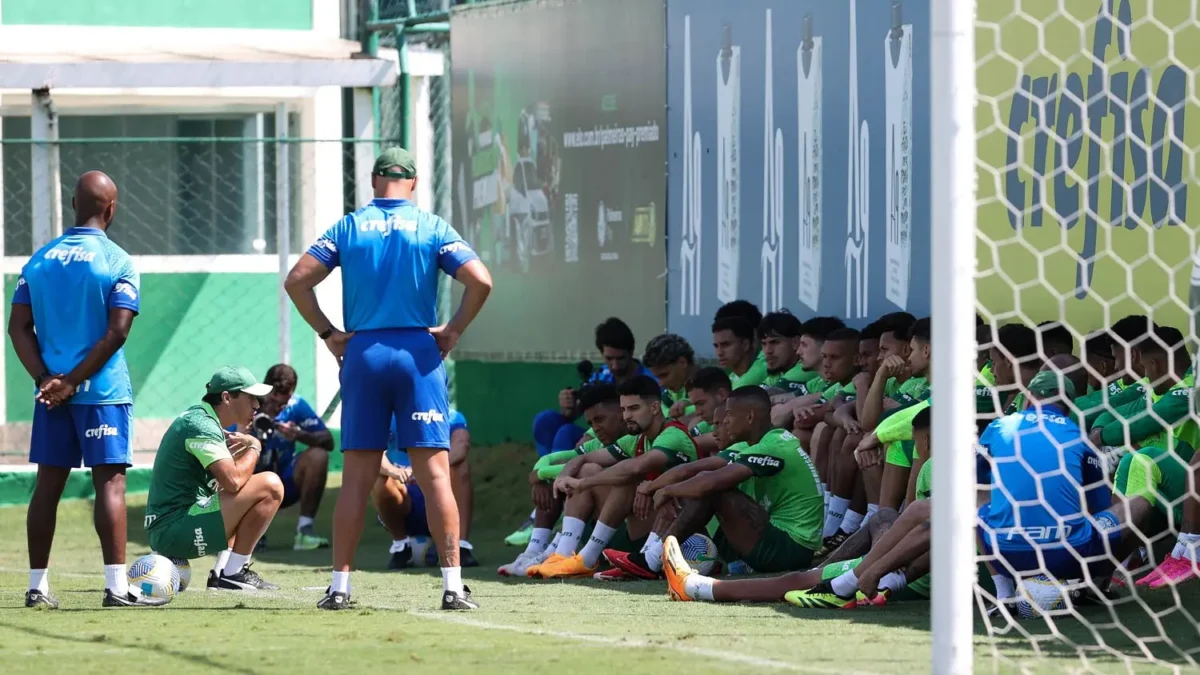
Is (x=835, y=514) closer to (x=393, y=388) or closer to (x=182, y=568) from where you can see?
(x=393, y=388)

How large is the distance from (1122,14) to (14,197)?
1006 cm

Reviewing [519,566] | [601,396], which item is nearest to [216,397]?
[519,566]

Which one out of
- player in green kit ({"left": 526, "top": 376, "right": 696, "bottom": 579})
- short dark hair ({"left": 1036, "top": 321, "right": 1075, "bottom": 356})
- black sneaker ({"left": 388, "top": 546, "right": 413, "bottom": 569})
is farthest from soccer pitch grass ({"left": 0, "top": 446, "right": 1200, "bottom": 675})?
short dark hair ({"left": 1036, "top": 321, "right": 1075, "bottom": 356})

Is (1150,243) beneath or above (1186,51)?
beneath

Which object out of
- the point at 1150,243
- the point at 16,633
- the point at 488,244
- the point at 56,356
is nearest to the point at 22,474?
the point at 488,244

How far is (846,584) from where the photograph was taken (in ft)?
27.5

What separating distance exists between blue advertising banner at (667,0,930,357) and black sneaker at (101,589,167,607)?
15.2 ft

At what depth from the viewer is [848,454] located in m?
10.2

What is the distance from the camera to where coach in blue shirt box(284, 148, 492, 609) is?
27.1 ft

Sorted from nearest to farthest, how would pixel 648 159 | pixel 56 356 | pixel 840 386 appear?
pixel 56 356
pixel 840 386
pixel 648 159

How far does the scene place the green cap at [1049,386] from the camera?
320 inches

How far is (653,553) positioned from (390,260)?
2.52m

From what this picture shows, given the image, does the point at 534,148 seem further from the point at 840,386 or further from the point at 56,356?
the point at 56,356

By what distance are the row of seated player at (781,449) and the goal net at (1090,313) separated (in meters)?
0.05
